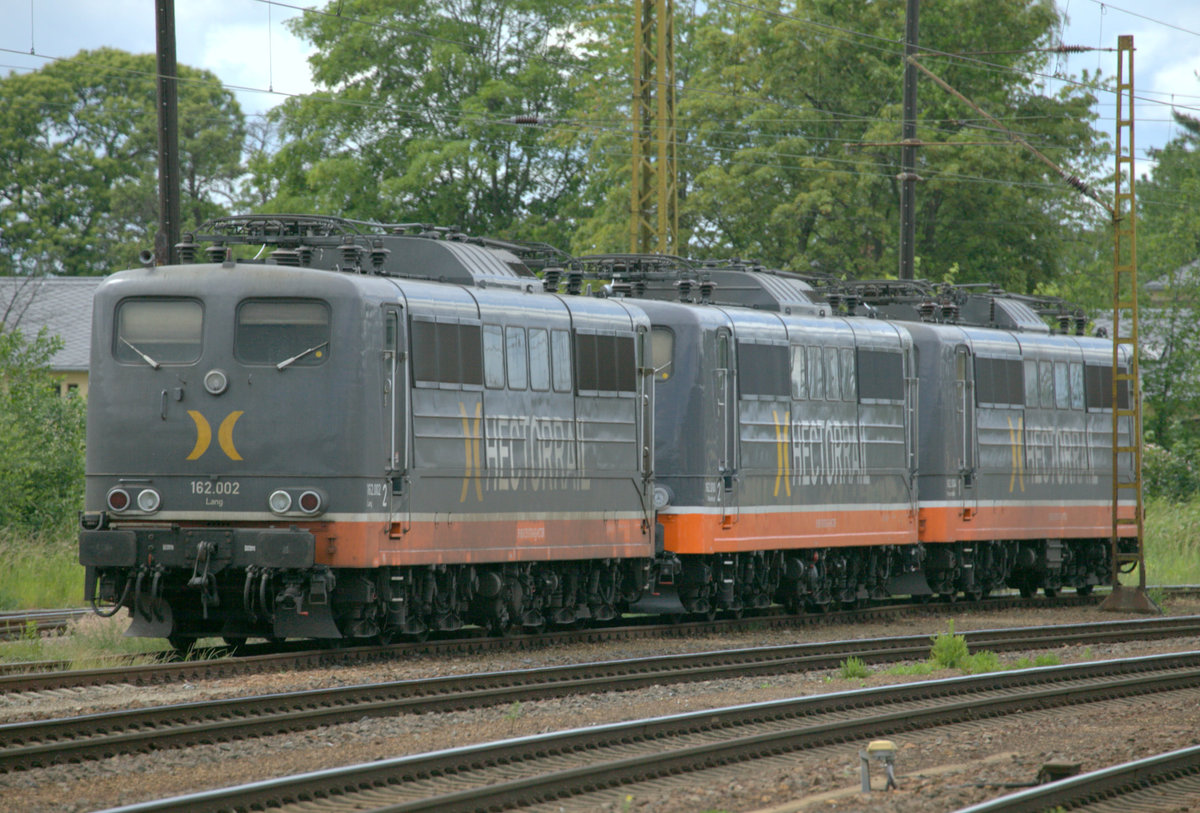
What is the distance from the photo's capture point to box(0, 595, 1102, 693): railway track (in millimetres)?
13750

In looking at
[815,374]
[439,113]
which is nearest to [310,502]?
[815,374]

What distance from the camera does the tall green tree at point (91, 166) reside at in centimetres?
6216

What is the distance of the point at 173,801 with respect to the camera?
835 cm

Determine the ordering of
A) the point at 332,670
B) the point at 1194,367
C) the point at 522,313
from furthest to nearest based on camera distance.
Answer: the point at 1194,367 < the point at 522,313 < the point at 332,670

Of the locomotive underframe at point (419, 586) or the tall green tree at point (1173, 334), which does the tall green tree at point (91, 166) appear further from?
the locomotive underframe at point (419, 586)

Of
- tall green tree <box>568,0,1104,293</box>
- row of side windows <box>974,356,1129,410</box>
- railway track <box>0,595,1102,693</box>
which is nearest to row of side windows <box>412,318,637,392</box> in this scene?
railway track <box>0,595,1102,693</box>

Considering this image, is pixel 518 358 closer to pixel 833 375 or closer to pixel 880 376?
pixel 833 375

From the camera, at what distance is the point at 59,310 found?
51.9 meters

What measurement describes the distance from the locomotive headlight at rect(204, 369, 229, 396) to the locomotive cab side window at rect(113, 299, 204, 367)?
26cm

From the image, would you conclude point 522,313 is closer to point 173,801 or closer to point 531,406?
point 531,406

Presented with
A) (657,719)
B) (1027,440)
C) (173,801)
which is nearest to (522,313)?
(657,719)

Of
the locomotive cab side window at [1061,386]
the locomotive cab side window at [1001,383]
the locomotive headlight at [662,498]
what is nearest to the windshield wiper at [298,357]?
the locomotive headlight at [662,498]

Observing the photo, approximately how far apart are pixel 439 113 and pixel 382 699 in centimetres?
3869

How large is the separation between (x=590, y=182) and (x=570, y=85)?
3.05m
